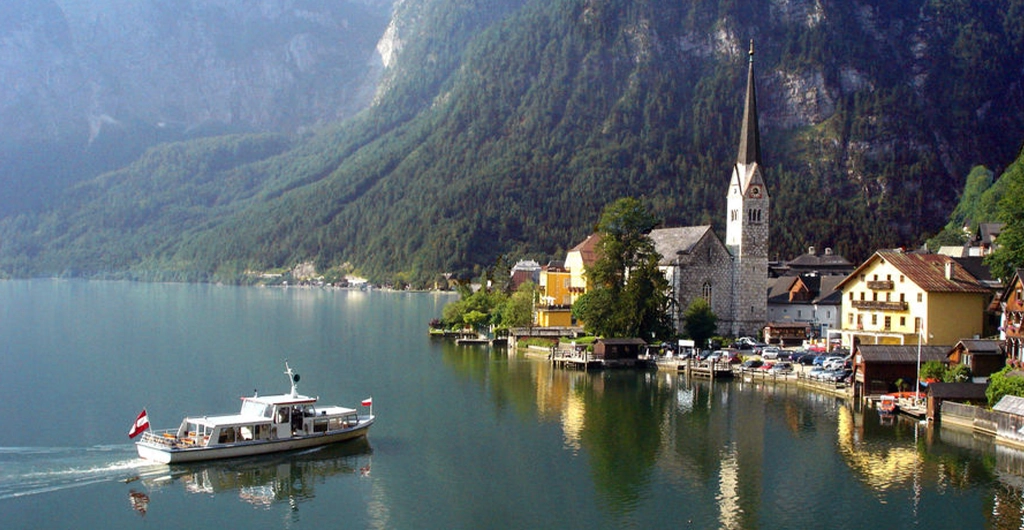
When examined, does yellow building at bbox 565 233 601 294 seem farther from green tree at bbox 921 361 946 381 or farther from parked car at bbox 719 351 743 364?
green tree at bbox 921 361 946 381

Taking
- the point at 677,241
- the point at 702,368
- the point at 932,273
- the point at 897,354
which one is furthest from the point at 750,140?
the point at 897,354

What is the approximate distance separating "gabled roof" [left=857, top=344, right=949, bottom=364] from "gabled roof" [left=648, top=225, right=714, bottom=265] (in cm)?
3060

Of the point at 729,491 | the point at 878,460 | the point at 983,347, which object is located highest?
the point at 983,347

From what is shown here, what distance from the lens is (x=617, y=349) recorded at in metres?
80.2

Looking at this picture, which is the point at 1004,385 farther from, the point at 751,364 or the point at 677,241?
the point at 677,241

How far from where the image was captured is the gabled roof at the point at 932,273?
70.0 metres

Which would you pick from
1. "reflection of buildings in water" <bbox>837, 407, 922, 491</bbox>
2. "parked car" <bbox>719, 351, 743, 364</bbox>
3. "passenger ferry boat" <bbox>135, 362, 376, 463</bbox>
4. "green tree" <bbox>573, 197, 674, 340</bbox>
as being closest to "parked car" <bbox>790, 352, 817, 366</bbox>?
"parked car" <bbox>719, 351, 743, 364</bbox>

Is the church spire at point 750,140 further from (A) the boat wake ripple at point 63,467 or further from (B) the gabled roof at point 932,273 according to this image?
(A) the boat wake ripple at point 63,467

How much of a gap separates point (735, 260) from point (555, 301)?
70.9 feet

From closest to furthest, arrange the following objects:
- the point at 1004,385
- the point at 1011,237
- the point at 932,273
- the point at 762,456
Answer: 1. the point at 762,456
2. the point at 1004,385
3. the point at 1011,237
4. the point at 932,273

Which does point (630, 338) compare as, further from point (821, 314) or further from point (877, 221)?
point (877, 221)

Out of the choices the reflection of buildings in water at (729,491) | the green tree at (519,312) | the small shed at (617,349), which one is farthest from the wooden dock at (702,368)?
the green tree at (519,312)

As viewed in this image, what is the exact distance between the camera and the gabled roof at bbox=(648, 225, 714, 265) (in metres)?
91.6

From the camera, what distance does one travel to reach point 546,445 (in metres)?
50.0
